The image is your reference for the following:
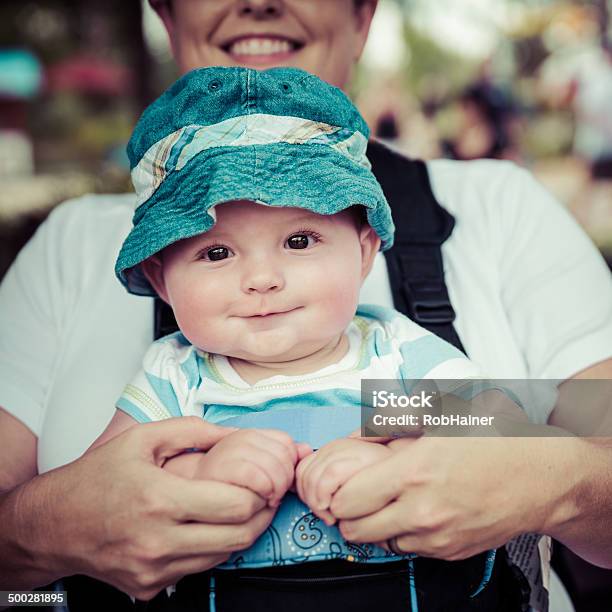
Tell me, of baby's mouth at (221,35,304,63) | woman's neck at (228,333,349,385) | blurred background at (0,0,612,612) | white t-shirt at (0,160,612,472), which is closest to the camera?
woman's neck at (228,333,349,385)

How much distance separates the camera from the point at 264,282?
123cm

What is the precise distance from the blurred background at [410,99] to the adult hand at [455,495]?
91cm

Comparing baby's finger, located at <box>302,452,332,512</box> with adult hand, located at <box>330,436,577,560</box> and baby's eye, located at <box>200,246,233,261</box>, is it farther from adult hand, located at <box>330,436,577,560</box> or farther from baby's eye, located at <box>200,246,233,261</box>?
baby's eye, located at <box>200,246,233,261</box>

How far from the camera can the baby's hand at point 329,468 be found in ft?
3.63

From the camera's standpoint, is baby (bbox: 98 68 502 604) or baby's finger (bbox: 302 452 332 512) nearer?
baby's finger (bbox: 302 452 332 512)

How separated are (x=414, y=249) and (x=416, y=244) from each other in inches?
0.5

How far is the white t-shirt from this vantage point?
154cm

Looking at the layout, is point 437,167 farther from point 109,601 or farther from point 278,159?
point 109,601

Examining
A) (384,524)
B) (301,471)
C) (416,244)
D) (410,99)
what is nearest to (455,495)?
(384,524)

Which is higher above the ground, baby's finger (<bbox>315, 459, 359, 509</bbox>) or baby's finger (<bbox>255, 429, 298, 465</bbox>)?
baby's finger (<bbox>255, 429, 298, 465</bbox>)

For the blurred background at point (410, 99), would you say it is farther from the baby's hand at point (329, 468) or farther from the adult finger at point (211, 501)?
the adult finger at point (211, 501)

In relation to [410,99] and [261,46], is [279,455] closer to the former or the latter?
[261,46]

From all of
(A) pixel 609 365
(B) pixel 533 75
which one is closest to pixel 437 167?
(A) pixel 609 365

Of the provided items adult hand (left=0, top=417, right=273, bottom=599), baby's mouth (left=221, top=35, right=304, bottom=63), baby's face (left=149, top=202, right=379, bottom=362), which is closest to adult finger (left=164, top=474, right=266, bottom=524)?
adult hand (left=0, top=417, right=273, bottom=599)
